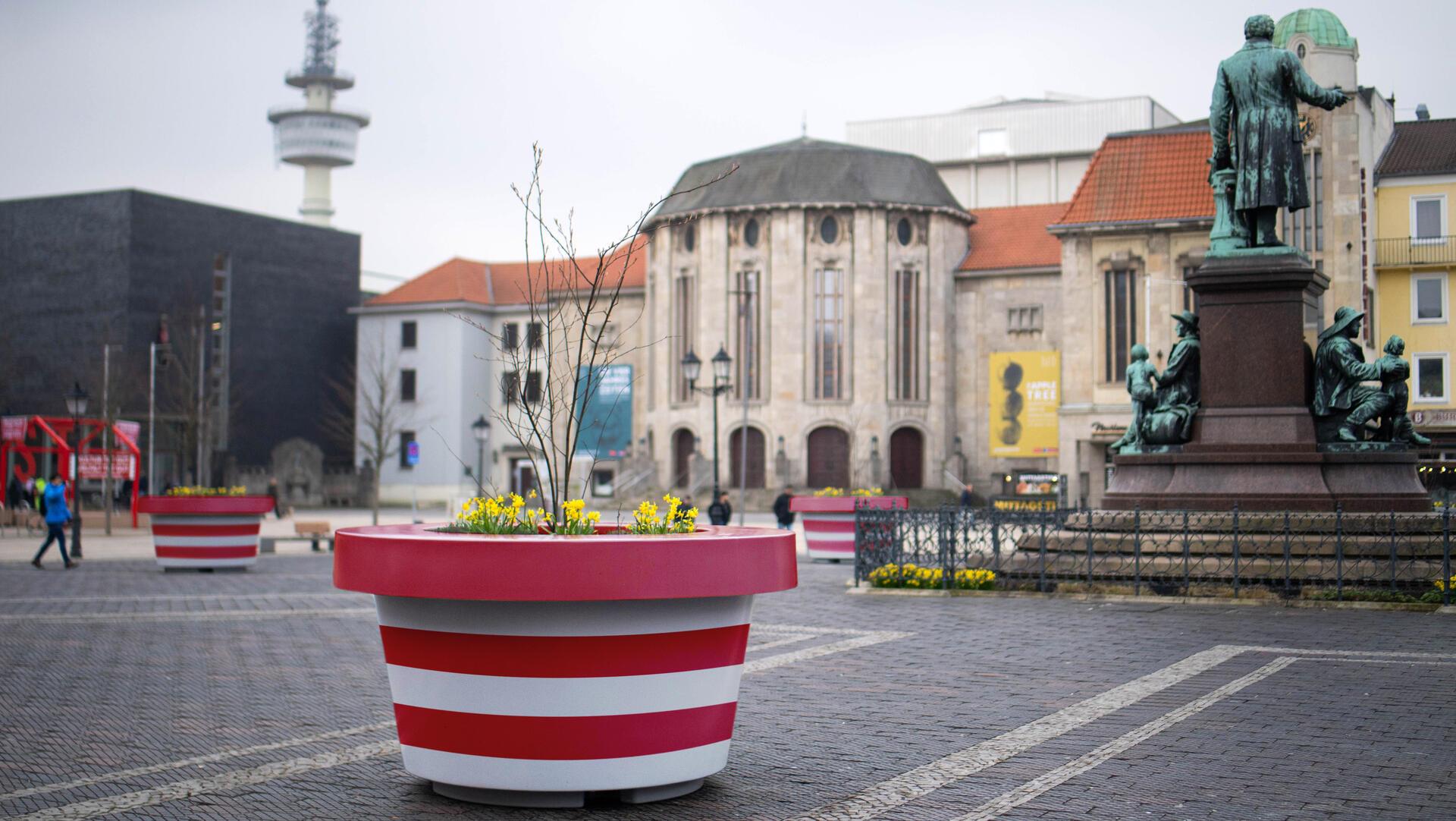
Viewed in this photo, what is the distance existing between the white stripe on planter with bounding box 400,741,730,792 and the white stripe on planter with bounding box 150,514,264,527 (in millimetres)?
18309

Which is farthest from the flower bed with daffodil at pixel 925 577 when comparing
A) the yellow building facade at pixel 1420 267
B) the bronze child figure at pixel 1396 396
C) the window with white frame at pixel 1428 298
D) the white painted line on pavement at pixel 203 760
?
the window with white frame at pixel 1428 298

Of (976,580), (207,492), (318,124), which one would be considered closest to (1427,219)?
(976,580)

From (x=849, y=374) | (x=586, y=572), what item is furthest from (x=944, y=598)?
(x=849, y=374)

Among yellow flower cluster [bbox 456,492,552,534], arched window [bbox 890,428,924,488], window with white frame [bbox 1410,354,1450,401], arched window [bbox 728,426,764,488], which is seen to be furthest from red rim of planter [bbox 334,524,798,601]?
arched window [bbox 890,428,924,488]

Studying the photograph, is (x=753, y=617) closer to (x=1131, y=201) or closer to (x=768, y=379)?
(x=1131, y=201)

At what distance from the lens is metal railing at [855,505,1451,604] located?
1480 cm

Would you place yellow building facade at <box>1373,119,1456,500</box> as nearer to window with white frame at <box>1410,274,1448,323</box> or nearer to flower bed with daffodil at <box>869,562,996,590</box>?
window with white frame at <box>1410,274,1448,323</box>

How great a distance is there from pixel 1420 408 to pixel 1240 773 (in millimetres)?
46880

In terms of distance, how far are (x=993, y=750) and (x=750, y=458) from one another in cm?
6092

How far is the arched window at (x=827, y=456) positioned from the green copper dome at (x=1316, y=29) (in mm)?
25392

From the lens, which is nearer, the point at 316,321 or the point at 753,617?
the point at 753,617

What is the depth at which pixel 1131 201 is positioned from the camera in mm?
56750

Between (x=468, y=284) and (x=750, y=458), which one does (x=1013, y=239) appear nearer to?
(x=750, y=458)

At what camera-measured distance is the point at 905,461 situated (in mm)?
67250
